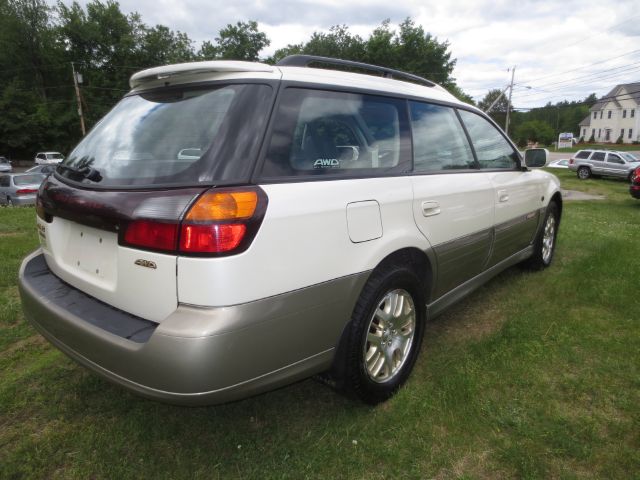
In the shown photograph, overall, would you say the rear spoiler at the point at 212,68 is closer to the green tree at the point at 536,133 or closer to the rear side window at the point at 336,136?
the rear side window at the point at 336,136

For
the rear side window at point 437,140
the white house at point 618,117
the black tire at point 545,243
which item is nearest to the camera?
the rear side window at point 437,140

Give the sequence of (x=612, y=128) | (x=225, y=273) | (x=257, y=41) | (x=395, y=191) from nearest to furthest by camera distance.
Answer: (x=225, y=273) < (x=395, y=191) < (x=257, y=41) < (x=612, y=128)

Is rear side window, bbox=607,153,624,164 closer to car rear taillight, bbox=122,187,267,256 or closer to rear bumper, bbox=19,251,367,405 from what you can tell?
rear bumper, bbox=19,251,367,405

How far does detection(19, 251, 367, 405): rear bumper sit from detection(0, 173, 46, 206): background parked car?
555 inches

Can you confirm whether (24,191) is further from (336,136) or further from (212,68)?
(336,136)

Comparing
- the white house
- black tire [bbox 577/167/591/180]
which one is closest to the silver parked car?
black tire [bbox 577/167/591/180]

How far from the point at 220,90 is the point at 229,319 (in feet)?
3.16

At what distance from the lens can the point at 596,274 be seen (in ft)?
14.0

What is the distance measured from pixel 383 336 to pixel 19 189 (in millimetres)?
15110

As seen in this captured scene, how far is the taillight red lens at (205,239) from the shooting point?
4.93ft

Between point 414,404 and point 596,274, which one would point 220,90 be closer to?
point 414,404

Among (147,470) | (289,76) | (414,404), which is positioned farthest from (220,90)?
(414,404)

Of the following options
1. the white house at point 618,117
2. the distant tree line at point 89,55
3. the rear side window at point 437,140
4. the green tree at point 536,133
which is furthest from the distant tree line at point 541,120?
the rear side window at point 437,140

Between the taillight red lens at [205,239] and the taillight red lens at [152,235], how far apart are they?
4 centimetres
